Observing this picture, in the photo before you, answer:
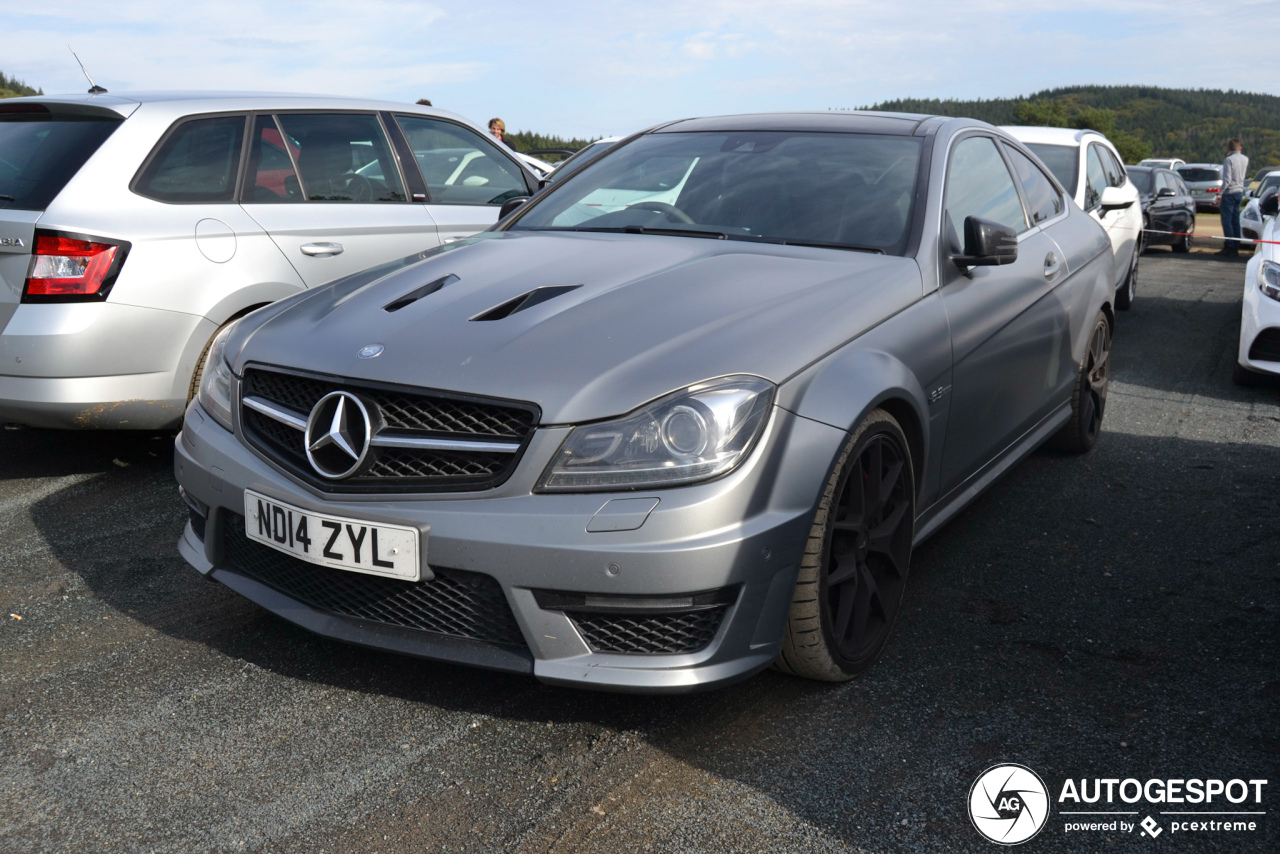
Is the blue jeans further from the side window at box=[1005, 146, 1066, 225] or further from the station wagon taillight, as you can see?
the station wagon taillight

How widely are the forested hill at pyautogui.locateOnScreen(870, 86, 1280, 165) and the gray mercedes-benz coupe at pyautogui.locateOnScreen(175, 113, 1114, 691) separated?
132 m

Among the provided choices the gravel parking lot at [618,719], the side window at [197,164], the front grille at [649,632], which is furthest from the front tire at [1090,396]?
the side window at [197,164]

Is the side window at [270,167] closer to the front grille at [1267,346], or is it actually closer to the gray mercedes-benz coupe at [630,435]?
the gray mercedes-benz coupe at [630,435]

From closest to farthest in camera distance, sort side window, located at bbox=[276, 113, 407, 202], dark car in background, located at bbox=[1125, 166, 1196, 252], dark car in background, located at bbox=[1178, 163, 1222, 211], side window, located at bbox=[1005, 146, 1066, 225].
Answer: side window, located at bbox=[1005, 146, 1066, 225] → side window, located at bbox=[276, 113, 407, 202] → dark car in background, located at bbox=[1125, 166, 1196, 252] → dark car in background, located at bbox=[1178, 163, 1222, 211]

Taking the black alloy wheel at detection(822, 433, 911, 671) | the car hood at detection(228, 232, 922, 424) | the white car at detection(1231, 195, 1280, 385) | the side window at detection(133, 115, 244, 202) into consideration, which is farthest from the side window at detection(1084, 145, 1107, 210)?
the side window at detection(133, 115, 244, 202)

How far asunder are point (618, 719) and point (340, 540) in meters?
0.81

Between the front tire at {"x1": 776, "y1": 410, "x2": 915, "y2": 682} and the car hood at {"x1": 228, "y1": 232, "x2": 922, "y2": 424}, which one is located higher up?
the car hood at {"x1": 228, "y1": 232, "x2": 922, "y2": 424}

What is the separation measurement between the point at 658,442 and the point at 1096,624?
1702 millimetres

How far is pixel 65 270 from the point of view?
13.3 ft

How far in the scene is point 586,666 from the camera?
2334 mm

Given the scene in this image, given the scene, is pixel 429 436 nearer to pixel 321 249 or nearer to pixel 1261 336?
pixel 321 249

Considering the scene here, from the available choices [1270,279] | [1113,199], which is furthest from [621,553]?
[1270,279]

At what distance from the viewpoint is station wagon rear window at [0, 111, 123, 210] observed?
4.21 metres

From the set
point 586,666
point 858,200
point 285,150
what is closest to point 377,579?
point 586,666
